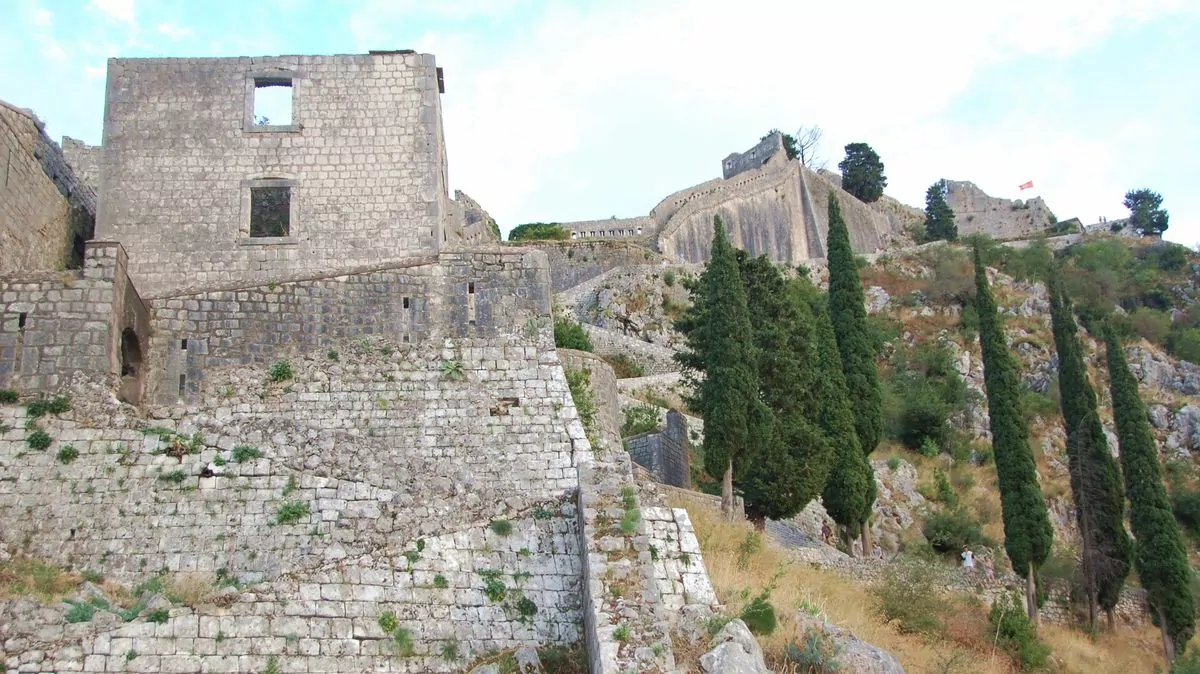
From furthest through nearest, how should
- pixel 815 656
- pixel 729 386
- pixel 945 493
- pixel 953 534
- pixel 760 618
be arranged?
pixel 945 493
pixel 953 534
pixel 729 386
pixel 760 618
pixel 815 656

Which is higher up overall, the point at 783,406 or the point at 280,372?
the point at 783,406

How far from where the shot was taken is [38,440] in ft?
42.3

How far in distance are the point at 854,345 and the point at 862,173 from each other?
2279 inches

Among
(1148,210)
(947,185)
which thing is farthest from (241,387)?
(947,185)

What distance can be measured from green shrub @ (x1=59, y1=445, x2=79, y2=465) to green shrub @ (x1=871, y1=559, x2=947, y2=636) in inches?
523

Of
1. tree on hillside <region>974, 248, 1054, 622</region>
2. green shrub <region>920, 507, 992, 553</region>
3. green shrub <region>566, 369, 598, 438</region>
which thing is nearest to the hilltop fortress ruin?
green shrub <region>566, 369, 598, 438</region>

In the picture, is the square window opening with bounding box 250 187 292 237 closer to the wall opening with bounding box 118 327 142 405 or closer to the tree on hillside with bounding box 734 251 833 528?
the wall opening with bounding box 118 327 142 405

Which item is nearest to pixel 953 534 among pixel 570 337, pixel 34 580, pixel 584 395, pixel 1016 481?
pixel 1016 481

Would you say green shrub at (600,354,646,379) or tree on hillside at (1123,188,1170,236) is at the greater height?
tree on hillside at (1123,188,1170,236)

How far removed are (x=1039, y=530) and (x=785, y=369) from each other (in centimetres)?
848

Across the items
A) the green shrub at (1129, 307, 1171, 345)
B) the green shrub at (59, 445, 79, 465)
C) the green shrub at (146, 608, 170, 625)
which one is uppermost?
the green shrub at (1129, 307, 1171, 345)

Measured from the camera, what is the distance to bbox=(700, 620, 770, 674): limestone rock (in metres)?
10.8

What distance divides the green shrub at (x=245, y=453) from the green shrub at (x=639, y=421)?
18364 mm

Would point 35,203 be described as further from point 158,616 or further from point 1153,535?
point 1153,535
